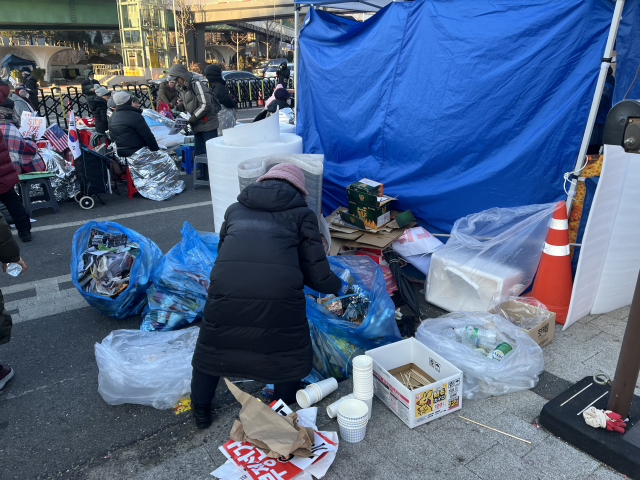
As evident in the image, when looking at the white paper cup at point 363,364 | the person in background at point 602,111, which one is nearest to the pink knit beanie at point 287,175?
the white paper cup at point 363,364

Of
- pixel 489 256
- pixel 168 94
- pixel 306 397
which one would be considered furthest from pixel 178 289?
pixel 168 94

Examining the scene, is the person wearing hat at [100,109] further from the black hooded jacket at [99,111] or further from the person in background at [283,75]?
the person in background at [283,75]

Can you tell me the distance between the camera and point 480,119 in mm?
3705

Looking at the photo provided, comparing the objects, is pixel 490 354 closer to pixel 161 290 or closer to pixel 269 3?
pixel 161 290

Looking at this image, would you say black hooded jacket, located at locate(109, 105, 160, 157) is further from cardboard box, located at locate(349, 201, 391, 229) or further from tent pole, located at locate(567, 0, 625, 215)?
tent pole, located at locate(567, 0, 625, 215)

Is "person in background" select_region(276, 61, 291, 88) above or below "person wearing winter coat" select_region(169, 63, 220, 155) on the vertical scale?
above

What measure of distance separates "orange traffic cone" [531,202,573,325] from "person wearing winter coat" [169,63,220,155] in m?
5.55

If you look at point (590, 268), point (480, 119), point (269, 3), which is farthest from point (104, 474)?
point (269, 3)

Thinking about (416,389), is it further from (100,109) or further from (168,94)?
(168,94)

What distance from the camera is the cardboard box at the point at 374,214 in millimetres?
4023

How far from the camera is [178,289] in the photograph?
11.2ft

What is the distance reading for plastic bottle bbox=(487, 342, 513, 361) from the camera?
266 cm

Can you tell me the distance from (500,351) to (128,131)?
5.92m

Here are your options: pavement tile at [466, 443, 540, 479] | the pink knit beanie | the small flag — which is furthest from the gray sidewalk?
the small flag
